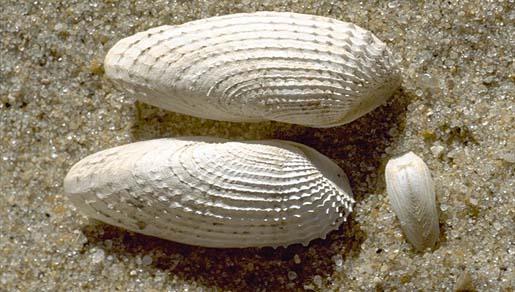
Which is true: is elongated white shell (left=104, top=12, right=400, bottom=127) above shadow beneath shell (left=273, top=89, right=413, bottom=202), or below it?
above

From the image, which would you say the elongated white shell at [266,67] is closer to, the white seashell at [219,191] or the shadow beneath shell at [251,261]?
the white seashell at [219,191]

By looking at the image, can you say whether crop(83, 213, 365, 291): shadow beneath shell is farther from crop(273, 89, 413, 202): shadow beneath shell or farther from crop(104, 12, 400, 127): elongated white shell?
crop(104, 12, 400, 127): elongated white shell

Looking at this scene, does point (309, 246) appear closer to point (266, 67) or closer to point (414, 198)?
point (414, 198)

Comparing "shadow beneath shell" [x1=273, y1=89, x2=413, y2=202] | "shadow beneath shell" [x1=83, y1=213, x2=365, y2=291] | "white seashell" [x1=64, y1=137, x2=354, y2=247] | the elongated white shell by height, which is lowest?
"shadow beneath shell" [x1=83, y1=213, x2=365, y2=291]

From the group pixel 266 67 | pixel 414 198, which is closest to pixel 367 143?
pixel 414 198

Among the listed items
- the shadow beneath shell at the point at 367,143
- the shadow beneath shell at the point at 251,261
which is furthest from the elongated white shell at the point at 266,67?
the shadow beneath shell at the point at 251,261

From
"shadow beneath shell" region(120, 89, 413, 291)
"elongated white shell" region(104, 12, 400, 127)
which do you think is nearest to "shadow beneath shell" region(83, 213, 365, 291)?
"shadow beneath shell" region(120, 89, 413, 291)
